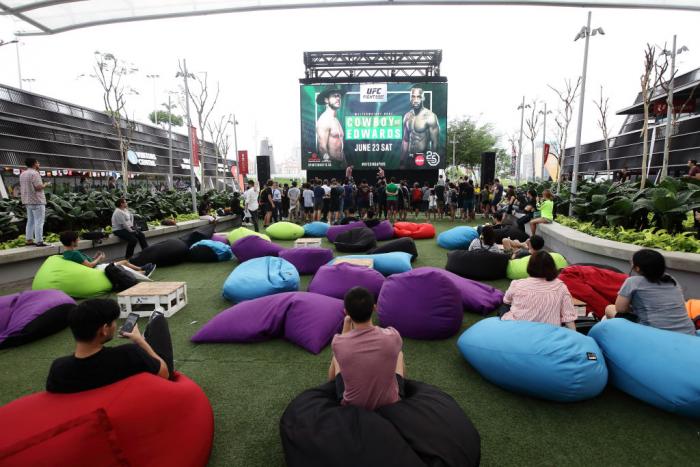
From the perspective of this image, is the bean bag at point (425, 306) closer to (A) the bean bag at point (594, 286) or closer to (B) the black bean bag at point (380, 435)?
(A) the bean bag at point (594, 286)

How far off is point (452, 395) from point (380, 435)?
136 centimetres

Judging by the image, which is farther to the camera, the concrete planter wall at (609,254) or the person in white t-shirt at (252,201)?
the person in white t-shirt at (252,201)

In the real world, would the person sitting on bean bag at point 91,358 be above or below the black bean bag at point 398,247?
above

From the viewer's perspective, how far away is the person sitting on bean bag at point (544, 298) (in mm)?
3141

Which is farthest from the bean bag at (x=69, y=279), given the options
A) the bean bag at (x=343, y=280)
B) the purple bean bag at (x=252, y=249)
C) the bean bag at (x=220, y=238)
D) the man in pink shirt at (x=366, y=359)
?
the man in pink shirt at (x=366, y=359)

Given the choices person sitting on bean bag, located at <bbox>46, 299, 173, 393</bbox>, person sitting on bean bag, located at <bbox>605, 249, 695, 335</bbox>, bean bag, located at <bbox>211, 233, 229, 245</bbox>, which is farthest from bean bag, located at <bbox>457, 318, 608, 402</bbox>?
bean bag, located at <bbox>211, 233, 229, 245</bbox>

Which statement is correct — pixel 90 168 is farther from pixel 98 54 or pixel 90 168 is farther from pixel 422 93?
pixel 422 93

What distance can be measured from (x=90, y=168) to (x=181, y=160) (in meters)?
13.8

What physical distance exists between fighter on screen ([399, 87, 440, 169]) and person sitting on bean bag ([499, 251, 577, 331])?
→ 56.6 ft

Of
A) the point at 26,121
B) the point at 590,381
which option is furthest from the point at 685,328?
the point at 26,121

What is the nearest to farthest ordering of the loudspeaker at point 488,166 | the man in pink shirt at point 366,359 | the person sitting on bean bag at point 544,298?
1. the man in pink shirt at point 366,359
2. the person sitting on bean bag at point 544,298
3. the loudspeaker at point 488,166

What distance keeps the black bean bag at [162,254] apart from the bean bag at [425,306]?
5124 millimetres

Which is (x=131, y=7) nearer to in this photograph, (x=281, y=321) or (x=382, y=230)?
(x=281, y=321)

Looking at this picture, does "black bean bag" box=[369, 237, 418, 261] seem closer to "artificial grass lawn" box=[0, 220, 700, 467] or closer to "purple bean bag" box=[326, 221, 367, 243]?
"purple bean bag" box=[326, 221, 367, 243]
